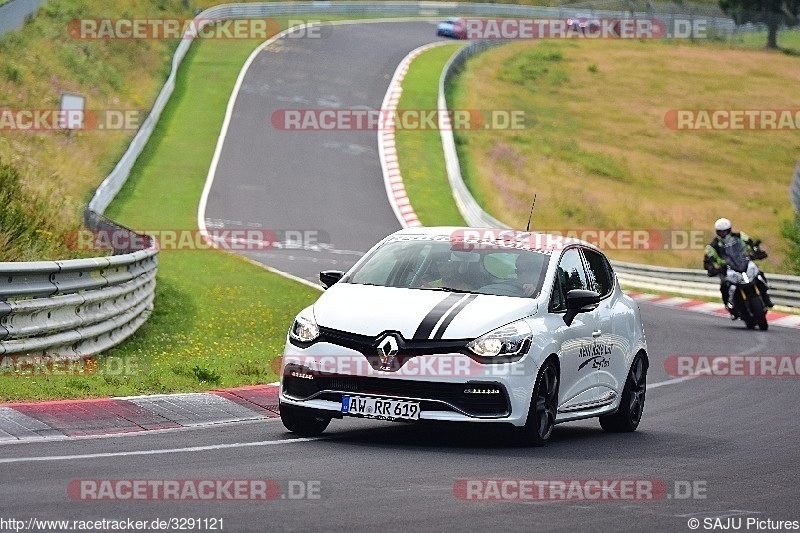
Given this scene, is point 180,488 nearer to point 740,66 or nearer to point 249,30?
point 249,30

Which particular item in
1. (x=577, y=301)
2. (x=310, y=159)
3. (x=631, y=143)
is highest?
(x=577, y=301)

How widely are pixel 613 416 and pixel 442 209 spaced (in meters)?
29.6

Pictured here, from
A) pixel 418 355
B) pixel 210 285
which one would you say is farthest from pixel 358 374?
pixel 210 285

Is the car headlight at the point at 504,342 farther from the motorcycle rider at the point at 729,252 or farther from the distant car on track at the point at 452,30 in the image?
the distant car on track at the point at 452,30

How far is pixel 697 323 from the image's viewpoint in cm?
2600
